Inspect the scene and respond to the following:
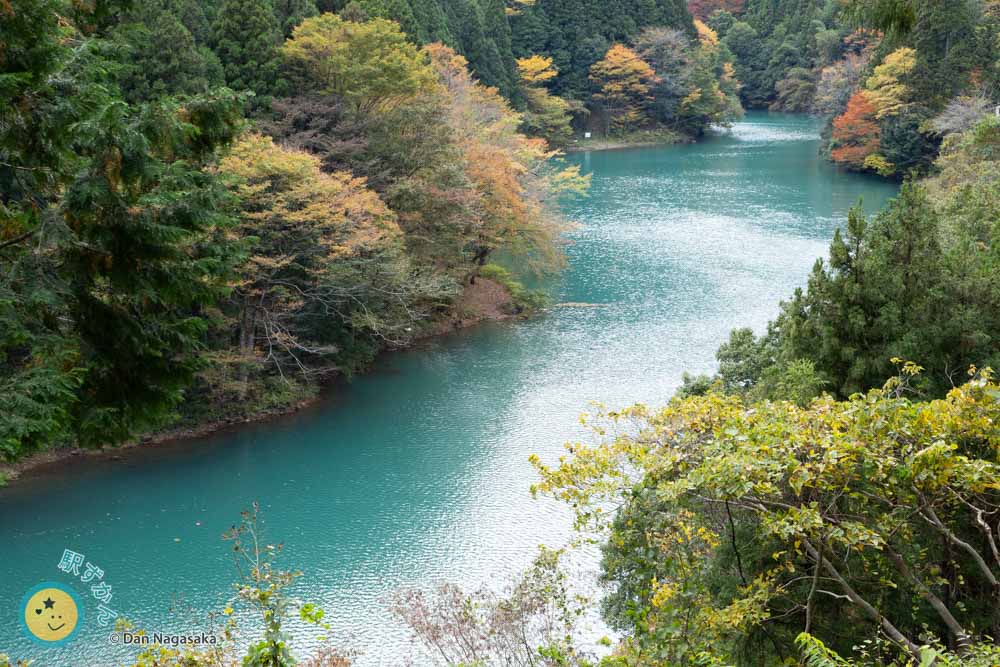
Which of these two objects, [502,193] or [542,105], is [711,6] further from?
[502,193]

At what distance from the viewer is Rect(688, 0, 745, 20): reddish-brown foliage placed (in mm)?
64500

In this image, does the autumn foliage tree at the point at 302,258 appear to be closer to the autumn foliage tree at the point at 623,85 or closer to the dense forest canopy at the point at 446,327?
the dense forest canopy at the point at 446,327

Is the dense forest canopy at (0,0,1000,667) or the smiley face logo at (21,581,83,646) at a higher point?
the dense forest canopy at (0,0,1000,667)

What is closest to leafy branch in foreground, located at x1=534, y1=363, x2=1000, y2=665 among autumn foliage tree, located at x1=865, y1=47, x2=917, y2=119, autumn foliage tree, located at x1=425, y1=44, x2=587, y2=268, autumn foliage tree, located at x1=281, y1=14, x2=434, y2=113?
autumn foliage tree, located at x1=425, y1=44, x2=587, y2=268

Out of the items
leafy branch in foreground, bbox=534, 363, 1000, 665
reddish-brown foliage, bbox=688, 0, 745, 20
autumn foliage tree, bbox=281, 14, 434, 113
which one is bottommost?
leafy branch in foreground, bbox=534, 363, 1000, 665

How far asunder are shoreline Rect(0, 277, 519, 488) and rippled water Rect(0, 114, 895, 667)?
23 centimetres

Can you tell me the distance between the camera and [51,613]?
10.4m

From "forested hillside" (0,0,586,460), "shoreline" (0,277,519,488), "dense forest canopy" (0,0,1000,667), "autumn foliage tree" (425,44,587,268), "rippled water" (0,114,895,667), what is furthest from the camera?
"autumn foliage tree" (425,44,587,268)

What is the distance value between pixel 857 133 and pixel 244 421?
28991mm

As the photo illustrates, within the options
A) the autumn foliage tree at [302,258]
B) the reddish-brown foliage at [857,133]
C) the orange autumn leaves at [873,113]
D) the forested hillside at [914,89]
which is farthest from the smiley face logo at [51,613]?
the reddish-brown foliage at [857,133]

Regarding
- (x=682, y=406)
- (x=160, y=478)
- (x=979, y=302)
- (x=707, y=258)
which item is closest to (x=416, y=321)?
(x=160, y=478)

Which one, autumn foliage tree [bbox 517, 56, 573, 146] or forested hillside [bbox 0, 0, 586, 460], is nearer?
forested hillside [bbox 0, 0, 586, 460]

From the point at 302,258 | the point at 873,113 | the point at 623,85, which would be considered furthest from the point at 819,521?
the point at 623,85

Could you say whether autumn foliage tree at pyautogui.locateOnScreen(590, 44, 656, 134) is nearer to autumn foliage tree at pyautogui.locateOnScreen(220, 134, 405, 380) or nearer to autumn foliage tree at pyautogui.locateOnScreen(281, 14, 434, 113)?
autumn foliage tree at pyautogui.locateOnScreen(281, 14, 434, 113)
